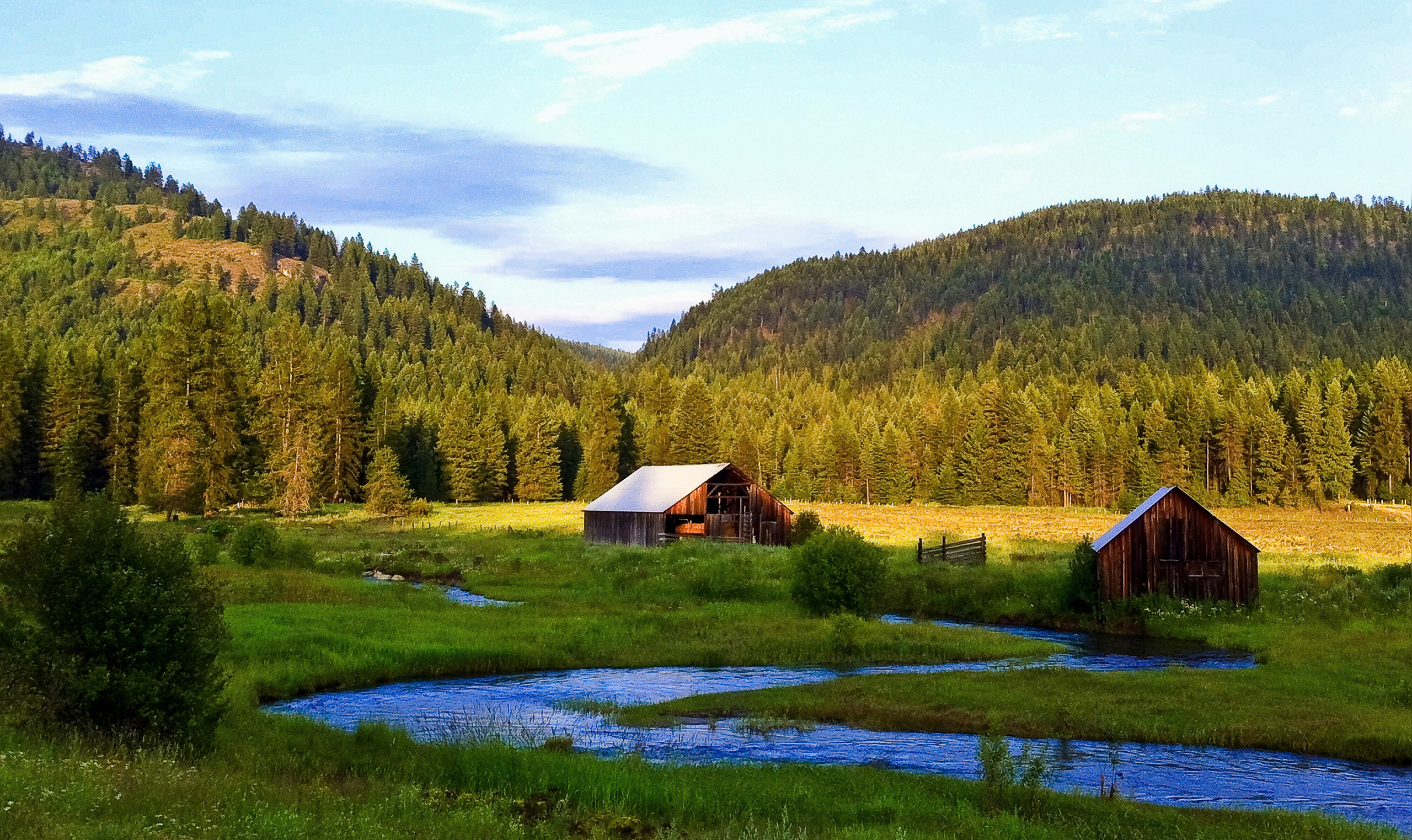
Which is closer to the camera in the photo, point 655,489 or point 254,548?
point 254,548

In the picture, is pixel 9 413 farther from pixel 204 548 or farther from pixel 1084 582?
pixel 1084 582

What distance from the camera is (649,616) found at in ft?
135

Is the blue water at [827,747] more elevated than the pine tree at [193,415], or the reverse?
the pine tree at [193,415]

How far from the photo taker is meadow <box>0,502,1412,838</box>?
13.1 m

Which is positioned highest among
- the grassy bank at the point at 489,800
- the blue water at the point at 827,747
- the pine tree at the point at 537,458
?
the pine tree at the point at 537,458

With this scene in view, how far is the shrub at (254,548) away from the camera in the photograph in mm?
51688

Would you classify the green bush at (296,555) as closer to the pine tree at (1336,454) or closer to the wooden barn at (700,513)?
the wooden barn at (700,513)

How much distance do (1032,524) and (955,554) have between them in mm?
37026

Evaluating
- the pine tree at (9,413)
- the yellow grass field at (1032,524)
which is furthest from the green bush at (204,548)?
the pine tree at (9,413)

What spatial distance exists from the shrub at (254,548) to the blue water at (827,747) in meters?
25.5

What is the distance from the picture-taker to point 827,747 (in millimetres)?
22469

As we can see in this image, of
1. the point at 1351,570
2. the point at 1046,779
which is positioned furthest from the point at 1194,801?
the point at 1351,570

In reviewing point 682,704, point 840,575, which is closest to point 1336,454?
point 840,575

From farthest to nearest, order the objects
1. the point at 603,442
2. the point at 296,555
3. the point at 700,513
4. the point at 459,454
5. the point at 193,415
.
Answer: the point at 603,442
the point at 459,454
the point at 193,415
the point at 700,513
the point at 296,555
